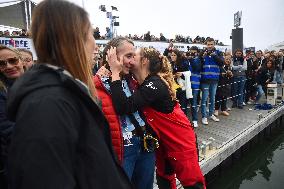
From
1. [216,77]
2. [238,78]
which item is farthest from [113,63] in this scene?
[238,78]

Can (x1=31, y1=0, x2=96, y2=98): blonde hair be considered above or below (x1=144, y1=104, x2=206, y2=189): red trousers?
above

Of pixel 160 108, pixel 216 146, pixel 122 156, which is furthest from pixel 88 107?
pixel 216 146

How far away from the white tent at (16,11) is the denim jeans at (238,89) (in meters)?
7.66

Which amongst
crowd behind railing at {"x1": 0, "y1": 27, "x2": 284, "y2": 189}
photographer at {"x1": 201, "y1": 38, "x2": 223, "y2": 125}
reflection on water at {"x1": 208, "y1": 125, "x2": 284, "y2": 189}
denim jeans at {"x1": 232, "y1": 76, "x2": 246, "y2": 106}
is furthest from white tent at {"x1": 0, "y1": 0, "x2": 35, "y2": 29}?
reflection on water at {"x1": 208, "y1": 125, "x2": 284, "y2": 189}

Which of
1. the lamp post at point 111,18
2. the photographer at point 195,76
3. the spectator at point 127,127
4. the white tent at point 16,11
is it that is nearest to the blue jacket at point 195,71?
the photographer at point 195,76

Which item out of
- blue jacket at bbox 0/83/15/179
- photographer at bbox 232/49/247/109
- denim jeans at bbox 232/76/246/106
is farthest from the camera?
denim jeans at bbox 232/76/246/106

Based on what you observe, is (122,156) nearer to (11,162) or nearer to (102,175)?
(102,175)

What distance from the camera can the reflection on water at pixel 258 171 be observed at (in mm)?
6656

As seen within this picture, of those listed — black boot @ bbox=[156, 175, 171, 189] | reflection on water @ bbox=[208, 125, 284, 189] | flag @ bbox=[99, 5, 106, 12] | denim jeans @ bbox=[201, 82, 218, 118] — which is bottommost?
reflection on water @ bbox=[208, 125, 284, 189]

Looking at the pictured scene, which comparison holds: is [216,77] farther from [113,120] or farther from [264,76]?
[113,120]

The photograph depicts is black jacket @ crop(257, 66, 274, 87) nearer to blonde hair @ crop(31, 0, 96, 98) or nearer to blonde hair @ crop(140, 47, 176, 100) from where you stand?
blonde hair @ crop(140, 47, 176, 100)

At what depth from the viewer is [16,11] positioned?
11070 mm

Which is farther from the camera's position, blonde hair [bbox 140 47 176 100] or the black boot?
the black boot

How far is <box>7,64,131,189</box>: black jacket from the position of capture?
921 mm
